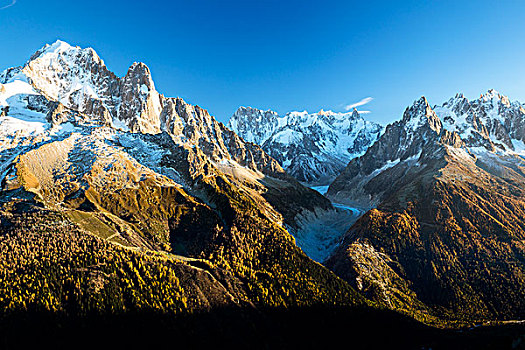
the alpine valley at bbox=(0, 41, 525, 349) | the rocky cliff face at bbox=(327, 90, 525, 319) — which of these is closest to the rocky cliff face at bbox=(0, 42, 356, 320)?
the alpine valley at bbox=(0, 41, 525, 349)

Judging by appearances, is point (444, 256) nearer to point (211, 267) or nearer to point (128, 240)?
point (211, 267)

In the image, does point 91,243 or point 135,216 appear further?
point 135,216

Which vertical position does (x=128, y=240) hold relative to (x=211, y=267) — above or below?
above

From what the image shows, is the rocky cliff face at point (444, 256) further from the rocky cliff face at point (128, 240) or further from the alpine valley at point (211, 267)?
the rocky cliff face at point (128, 240)

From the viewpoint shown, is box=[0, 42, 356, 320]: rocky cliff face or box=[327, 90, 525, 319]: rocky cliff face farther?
box=[327, 90, 525, 319]: rocky cliff face

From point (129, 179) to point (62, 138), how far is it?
7282 cm

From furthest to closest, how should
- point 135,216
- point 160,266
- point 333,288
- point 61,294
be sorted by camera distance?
1. point 135,216
2. point 333,288
3. point 160,266
4. point 61,294

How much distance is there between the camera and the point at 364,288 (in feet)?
407

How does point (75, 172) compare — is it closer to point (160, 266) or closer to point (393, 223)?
point (160, 266)

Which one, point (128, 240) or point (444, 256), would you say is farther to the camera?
point (444, 256)

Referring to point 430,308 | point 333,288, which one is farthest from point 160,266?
point 430,308

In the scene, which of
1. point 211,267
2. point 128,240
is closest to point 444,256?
point 211,267

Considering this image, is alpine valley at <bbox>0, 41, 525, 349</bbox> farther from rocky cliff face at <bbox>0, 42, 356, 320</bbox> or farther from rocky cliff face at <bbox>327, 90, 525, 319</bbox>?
rocky cliff face at <bbox>327, 90, 525, 319</bbox>

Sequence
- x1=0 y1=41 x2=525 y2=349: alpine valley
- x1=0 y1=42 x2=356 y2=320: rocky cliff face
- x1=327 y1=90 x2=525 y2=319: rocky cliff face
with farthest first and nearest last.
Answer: x1=327 y1=90 x2=525 y2=319: rocky cliff face
x1=0 y1=42 x2=356 y2=320: rocky cliff face
x1=0 y1=41 x2=525 y2=349: alpine valley
